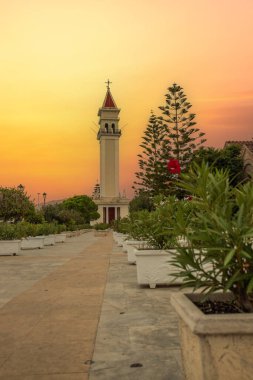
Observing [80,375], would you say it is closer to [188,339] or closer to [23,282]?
[188,339]

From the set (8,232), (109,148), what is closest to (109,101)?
(109,148)

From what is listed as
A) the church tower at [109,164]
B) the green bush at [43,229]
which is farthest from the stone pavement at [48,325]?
the church tower at [109,164]

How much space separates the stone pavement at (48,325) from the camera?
4047 millimetres

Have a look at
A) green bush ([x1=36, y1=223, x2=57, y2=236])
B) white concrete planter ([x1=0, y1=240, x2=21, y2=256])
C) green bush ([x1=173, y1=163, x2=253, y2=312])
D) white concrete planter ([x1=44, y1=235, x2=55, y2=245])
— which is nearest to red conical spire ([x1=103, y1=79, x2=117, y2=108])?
green bush ([x1=36, y1=223, x2=57, y2=236])

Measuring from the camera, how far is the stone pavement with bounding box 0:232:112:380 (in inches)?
159

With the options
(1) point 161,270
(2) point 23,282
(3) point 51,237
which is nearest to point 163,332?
(1) point 161,270

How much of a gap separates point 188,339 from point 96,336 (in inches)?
86.0

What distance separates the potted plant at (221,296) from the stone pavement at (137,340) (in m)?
0.71

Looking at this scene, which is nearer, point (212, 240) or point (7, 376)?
point (212, 240)

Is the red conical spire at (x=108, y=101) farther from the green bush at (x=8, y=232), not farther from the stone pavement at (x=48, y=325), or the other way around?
the stone pavement at (x=48, y=325)

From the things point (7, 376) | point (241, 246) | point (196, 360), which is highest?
point (241, 246)

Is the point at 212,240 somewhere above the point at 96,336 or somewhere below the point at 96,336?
above

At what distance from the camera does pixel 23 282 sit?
10.0 metres

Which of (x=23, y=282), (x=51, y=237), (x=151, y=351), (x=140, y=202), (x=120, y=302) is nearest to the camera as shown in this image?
(x=151, y=351)
